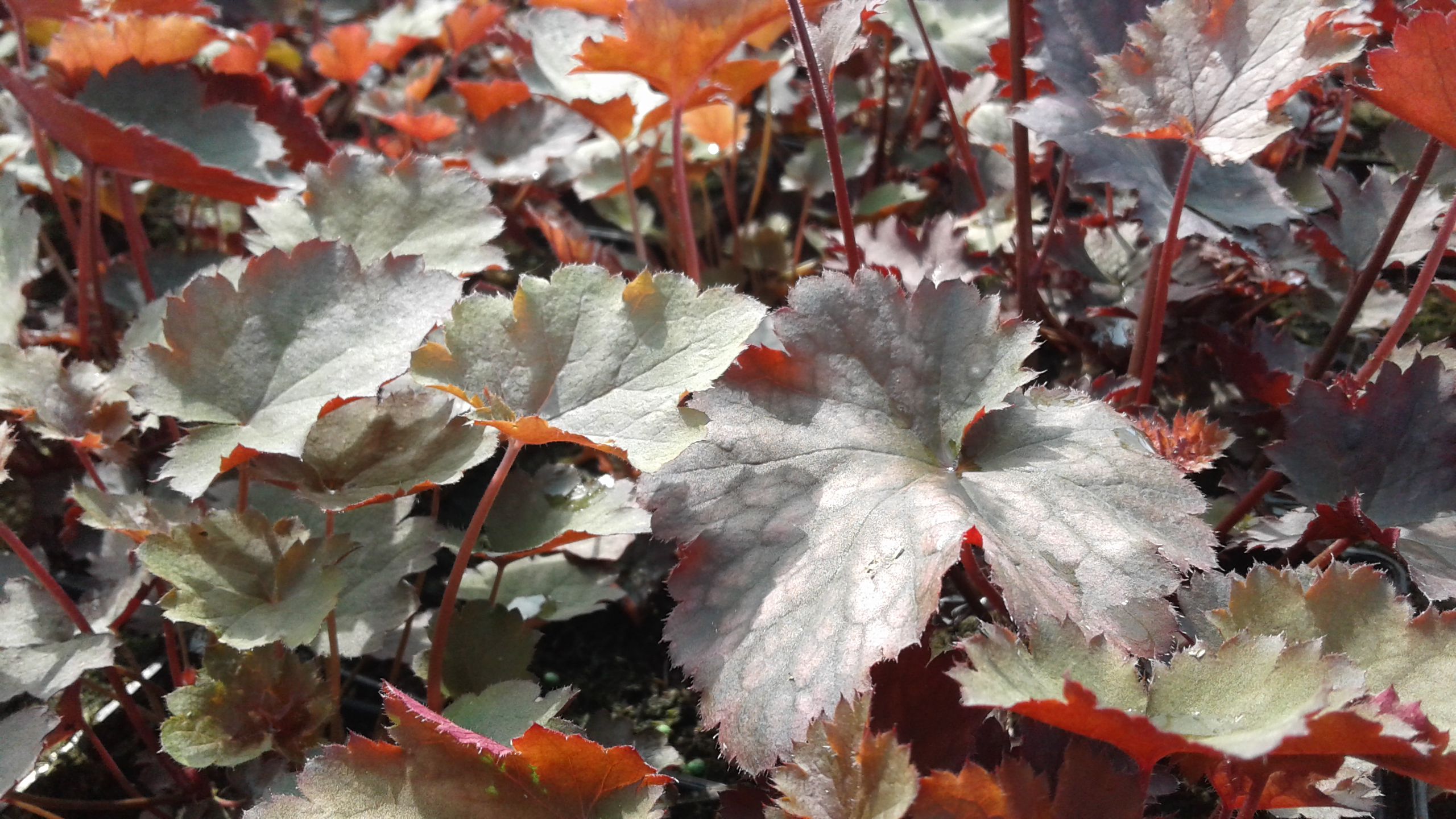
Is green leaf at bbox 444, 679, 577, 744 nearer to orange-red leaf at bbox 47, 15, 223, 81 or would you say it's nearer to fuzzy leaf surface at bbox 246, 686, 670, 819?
fuzzy leaf surface at bbox 246, 686, 670, 819

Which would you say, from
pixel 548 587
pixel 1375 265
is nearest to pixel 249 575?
pixel 548 587

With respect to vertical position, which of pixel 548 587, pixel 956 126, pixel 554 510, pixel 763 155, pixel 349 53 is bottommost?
pixel 548 587

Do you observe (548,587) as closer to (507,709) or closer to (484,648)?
(484,648)

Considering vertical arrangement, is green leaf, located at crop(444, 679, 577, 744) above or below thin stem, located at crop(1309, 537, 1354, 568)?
above

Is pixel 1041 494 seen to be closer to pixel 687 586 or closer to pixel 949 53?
pixel 687 586

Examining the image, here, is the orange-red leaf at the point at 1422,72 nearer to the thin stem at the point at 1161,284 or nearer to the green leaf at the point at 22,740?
the thin stem at the point at 1161,284

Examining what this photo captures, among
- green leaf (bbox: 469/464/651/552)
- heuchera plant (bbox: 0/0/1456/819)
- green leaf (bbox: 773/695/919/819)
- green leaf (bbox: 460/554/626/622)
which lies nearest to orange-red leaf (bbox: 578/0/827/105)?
heuchera plant (bbox: 0/0/1456/819)
